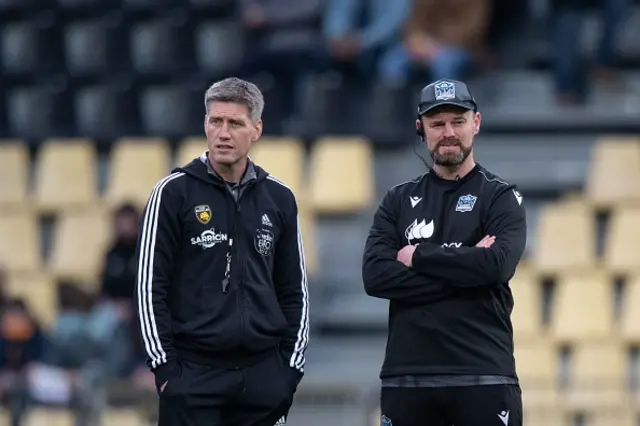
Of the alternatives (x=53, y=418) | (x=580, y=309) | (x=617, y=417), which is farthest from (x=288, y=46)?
(x=617, y=417)

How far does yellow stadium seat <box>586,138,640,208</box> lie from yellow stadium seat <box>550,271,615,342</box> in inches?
26.8

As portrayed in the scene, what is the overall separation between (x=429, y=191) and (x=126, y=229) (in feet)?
19.2

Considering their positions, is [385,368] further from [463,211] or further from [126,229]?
[126,229]

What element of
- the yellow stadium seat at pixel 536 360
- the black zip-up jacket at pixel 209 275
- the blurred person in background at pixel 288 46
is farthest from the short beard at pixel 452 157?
the blurred person in background at pixel 288 46

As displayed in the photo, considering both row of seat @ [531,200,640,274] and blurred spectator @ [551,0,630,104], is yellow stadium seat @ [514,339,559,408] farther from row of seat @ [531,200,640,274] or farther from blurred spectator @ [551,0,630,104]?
blurred spectator @ [551,0,630,104]

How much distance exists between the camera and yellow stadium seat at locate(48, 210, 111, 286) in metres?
12.0

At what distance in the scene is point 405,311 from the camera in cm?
546

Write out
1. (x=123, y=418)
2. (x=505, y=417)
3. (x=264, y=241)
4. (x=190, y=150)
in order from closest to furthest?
1. (x=505, y=417)
2. (x=264, y=241)
3. (x=123, y=418)
4. (x=190, y=150)

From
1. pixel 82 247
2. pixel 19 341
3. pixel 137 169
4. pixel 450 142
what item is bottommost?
pixel 19 341

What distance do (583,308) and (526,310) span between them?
0.39 meters

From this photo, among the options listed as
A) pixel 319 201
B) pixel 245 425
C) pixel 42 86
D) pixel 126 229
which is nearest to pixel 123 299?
pixel 126 229

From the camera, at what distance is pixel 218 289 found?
5496mm

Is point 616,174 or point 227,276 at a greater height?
point 616,174

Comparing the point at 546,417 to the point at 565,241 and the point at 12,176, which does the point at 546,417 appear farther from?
the point at 12,176
